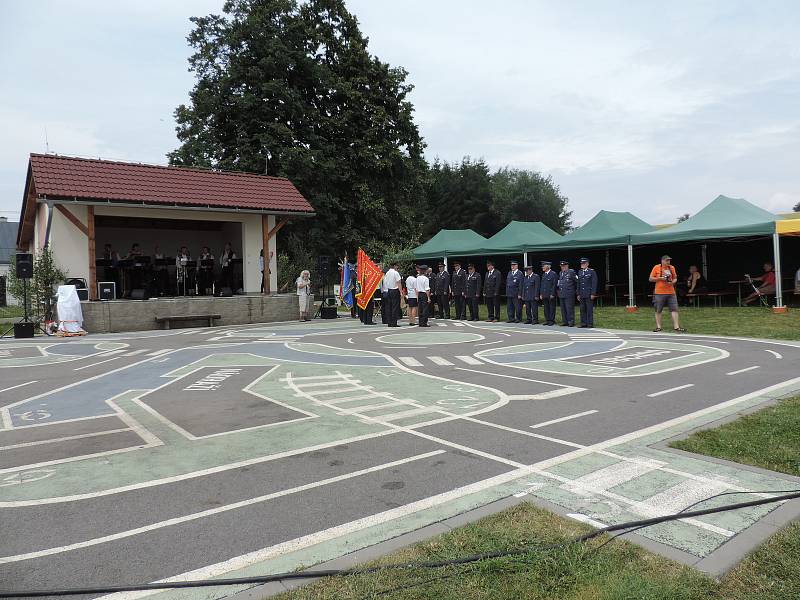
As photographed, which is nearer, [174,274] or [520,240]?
[174,274]

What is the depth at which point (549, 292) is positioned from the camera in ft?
58.9

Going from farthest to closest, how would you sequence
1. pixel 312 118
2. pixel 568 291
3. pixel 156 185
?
pixel 312 118 → pixel 156 185 → pixel 568 291

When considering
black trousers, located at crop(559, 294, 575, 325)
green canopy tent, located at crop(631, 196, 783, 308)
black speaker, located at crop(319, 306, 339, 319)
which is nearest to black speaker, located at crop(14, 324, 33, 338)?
black speaker, located at crop(319, 306, 339, 319)

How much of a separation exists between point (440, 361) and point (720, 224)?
14.0m

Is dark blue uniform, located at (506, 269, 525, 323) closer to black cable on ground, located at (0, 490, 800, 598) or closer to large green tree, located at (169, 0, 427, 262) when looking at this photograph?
large green tree, located at (169, 0, 427, 262)

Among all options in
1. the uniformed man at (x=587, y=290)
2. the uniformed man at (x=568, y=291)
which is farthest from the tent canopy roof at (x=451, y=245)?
the uniformed man at (x=587, y=290)

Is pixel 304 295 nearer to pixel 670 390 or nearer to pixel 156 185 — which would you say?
pixel 156 185

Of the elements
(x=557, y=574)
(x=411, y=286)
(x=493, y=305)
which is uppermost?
(x=411, y=286)

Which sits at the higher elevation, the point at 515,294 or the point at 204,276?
the point at 204,276

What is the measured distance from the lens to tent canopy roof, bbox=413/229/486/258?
2655 cm

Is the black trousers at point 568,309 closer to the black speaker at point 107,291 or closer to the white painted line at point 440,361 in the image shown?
the white painted line at point 440,361

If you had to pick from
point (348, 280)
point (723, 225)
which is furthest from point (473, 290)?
point (723, 225)

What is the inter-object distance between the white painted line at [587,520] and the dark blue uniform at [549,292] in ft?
48.4

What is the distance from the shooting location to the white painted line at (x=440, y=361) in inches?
411
